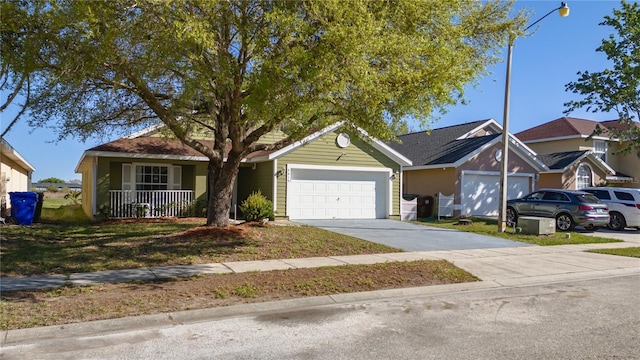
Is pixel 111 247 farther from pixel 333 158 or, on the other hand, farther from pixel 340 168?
pixel 340 168

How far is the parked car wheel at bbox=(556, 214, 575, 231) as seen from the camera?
18.8 m

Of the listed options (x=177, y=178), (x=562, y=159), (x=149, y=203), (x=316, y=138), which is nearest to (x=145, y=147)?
(x=177, y=178)

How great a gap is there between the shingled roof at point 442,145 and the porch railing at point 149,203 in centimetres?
1021

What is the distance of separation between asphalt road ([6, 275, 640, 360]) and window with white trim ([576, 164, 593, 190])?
2228 cm

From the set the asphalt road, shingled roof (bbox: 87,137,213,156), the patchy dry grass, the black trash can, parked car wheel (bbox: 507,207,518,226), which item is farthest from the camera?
the black trash can

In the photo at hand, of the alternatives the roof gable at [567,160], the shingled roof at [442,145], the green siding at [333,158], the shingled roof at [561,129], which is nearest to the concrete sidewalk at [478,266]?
the green siding at [333,158]

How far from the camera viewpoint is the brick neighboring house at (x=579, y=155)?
89.9 ft

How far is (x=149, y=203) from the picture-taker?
18812 millimetres

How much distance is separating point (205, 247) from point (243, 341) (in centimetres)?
615

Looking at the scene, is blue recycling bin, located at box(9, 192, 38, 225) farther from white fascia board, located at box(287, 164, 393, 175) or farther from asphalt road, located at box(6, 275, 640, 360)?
asphalt road, located at box(6, 275, 640, 360)

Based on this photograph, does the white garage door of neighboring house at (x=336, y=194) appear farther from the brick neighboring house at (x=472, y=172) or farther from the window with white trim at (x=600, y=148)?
the window with white trim at (x=600, y=148)

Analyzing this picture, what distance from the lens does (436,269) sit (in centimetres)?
991

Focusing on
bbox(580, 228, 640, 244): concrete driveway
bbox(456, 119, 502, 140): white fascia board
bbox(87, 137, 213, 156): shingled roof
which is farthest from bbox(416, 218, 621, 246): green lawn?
bbox(87, 137, 213, 156): shingled roof

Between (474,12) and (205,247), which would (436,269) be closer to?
(205,247)
